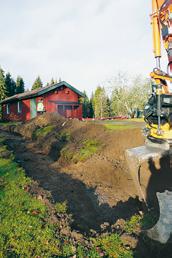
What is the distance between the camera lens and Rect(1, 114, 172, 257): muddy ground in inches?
200

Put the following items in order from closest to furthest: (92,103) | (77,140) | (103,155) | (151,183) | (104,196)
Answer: (151,183) < (104,196) < (103,155) < (77,140) < (92,103)

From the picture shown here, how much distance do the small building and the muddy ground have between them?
47.1ft

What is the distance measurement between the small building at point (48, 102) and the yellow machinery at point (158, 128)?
21536 mm

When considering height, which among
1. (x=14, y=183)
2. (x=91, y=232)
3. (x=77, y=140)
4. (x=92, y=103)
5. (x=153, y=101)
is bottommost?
(x=91, y=232)

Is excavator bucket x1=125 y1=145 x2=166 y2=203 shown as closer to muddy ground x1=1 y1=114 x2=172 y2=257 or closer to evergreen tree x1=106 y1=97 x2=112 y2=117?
muddy ground x1=1 y1=114 x2=172 y2=257

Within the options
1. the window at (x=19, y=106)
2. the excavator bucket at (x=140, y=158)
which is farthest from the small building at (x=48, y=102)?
the excavator bucket at (x=140, y=158)

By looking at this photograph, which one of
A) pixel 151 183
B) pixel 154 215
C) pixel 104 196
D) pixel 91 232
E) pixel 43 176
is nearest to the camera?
pixel 91 232

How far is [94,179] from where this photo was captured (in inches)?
306

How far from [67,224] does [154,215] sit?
6.18 feet

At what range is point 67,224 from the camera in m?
4.54

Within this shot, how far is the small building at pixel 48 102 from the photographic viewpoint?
26.9 m

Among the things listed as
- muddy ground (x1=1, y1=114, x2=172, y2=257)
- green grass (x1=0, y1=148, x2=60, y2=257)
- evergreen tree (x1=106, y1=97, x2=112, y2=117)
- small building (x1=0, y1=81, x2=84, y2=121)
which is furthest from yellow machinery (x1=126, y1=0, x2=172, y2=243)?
evergreen tree (x1=106, y1=97, x2=112, y2=117)

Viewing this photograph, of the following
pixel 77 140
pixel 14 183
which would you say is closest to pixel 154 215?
pixel 14 183

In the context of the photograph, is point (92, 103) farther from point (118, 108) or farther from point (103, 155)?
point (103, 155)
